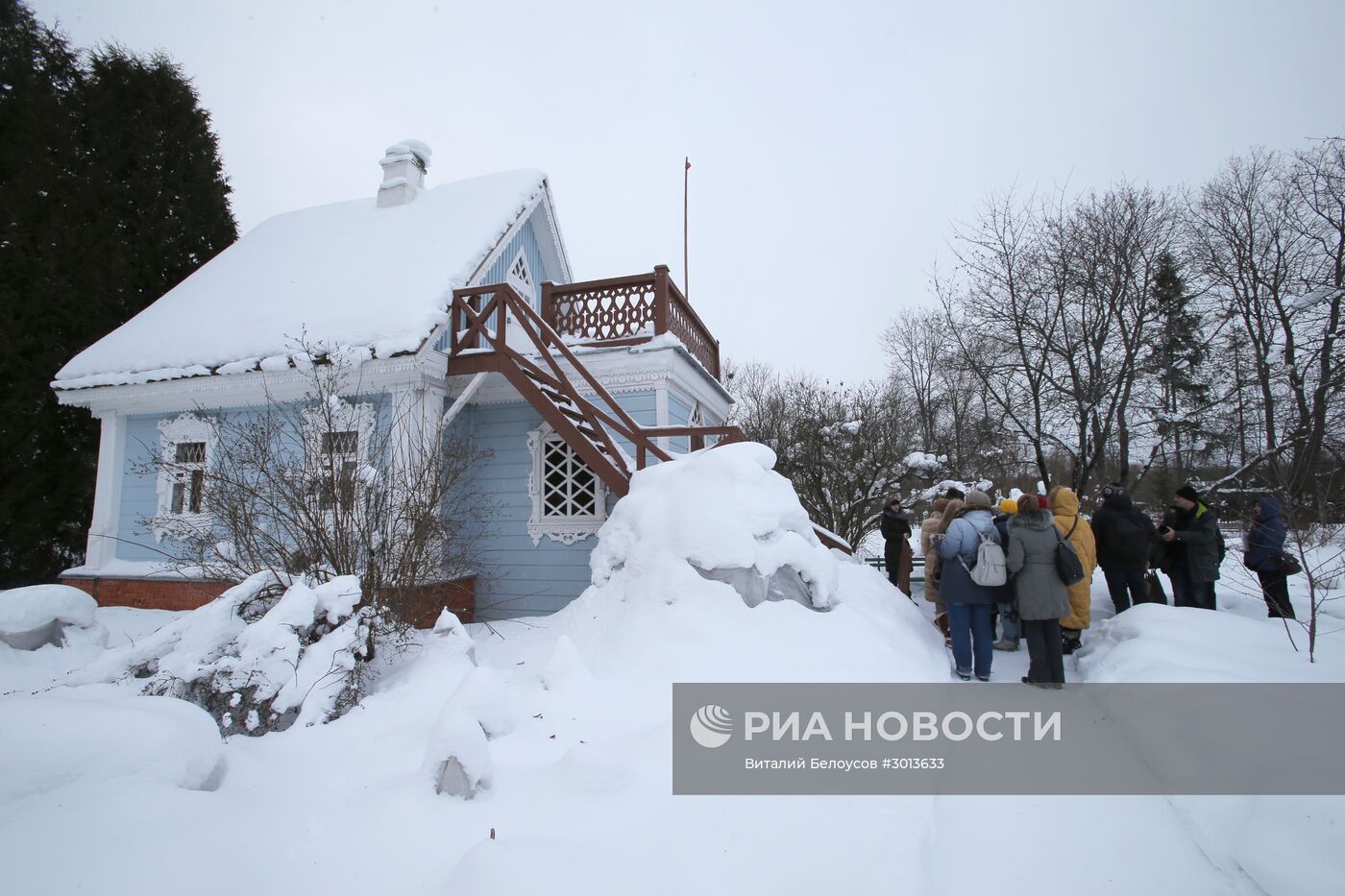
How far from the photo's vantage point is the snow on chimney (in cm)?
1153

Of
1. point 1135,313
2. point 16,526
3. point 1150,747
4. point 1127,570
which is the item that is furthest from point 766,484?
point 16,526

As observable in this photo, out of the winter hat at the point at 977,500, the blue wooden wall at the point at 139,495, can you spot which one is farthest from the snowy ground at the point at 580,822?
the blue wooden wall at the point at 139,495

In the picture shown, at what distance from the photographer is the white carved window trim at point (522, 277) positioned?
33.0ft

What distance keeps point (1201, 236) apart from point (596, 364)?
43.2ft

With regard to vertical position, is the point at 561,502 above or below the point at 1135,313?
below

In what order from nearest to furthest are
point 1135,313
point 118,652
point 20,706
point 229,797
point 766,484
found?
point 20,706 → point 229,797 → point 118,652 → point 766,484 → point 1135,313

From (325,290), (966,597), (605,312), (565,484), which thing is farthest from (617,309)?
(966,597)

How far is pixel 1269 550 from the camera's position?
18.2ft

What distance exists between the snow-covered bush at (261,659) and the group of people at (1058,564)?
4.60 metres

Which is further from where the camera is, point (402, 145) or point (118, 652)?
point (402, 145)

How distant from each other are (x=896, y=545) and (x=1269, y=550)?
3.83 m

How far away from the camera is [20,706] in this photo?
2479 millimetres

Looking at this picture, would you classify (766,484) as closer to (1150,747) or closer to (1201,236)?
(1150,747)

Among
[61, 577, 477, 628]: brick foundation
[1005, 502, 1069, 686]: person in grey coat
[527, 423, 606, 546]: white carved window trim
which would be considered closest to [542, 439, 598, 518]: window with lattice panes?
[527, 423, 606, 546]: white carved window trim
